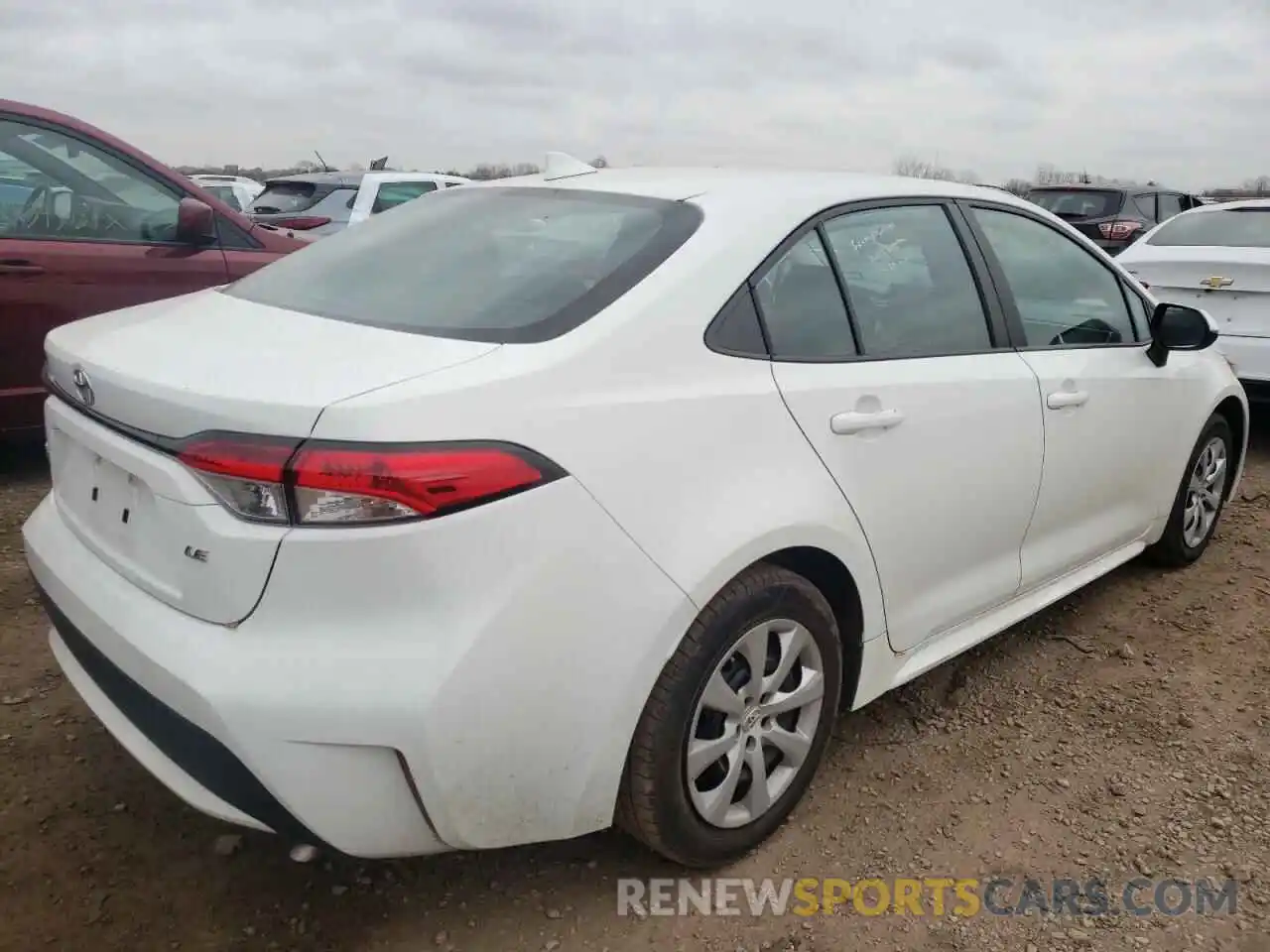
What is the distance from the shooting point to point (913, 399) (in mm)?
2479

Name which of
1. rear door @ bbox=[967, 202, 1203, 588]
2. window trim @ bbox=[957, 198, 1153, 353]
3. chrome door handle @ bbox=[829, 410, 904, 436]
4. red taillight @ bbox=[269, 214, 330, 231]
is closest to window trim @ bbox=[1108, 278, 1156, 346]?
rear door @ bbox=[967, 202, 1203, 588]

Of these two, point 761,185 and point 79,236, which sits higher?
point 761,185

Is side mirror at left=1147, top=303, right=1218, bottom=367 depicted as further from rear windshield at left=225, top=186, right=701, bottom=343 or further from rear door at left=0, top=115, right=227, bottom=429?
rear door at left=0, top=115, right=227, bottom=429

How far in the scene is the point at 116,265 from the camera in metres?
4.57

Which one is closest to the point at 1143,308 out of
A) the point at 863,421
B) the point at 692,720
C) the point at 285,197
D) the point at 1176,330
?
the point at 1176,330

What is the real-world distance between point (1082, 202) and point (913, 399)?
33.2 feet

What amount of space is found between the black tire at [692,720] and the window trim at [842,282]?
0.52 metres

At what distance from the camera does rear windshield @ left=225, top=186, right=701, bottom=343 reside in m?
2.03

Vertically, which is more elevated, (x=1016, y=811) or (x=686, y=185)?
(x=686, y=185)

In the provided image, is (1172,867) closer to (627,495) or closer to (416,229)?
(627,495)

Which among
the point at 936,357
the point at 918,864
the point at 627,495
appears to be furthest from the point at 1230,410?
the point at 627,495

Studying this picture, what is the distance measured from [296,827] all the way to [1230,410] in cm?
390

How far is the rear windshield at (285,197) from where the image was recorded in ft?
31.6

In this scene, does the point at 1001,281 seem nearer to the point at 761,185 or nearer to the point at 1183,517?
the point at 761,185
